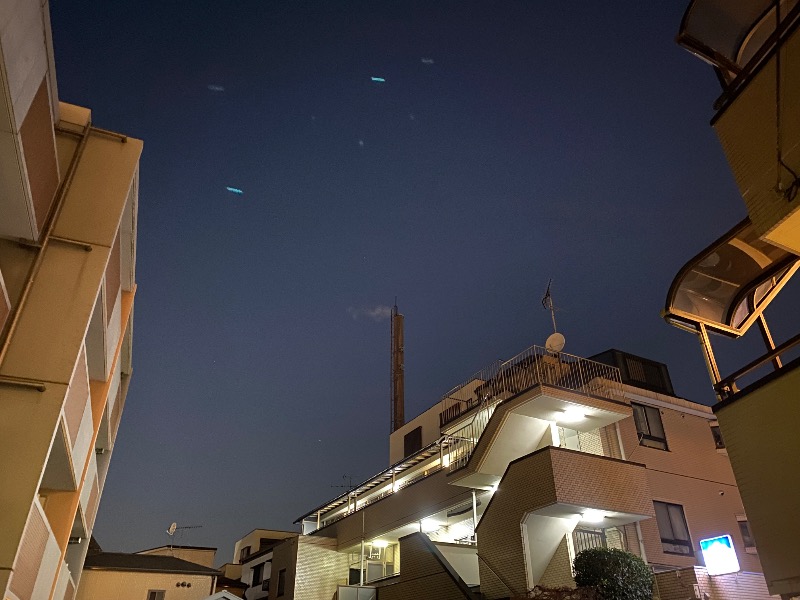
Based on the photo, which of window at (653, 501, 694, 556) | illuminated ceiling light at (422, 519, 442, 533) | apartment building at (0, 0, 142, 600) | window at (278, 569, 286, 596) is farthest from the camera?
window at (278, 569, 286, 596)

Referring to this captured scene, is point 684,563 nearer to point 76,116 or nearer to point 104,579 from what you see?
point 76,116

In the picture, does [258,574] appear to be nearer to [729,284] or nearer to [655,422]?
Result: [655,422]

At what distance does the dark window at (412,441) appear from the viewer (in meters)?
30.8

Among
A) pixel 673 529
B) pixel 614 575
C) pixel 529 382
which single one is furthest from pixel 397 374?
pixel 614 575

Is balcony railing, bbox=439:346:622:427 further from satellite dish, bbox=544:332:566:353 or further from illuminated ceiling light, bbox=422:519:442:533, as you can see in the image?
illuminated ceiling light, bbox=422:519:442:533

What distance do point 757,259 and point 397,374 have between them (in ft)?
124

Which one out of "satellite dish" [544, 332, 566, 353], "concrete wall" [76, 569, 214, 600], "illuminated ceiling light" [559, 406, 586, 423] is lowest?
"concrete wall" [76, 569, 214, 600]

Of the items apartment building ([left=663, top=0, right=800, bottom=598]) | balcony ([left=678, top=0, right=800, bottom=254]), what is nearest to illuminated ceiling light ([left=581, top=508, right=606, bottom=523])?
apartment building ([left=663, top=0, right=800, bottom=598])

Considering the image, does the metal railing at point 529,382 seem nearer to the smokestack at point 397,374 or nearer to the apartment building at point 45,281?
the apartment building at point 45,281

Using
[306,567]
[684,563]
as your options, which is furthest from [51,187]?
[306,567]

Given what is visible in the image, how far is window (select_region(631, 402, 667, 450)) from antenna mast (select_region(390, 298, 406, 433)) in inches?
869

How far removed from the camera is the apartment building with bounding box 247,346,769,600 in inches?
609

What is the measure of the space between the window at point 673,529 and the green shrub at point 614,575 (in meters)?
4.34

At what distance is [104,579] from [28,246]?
864 inches
